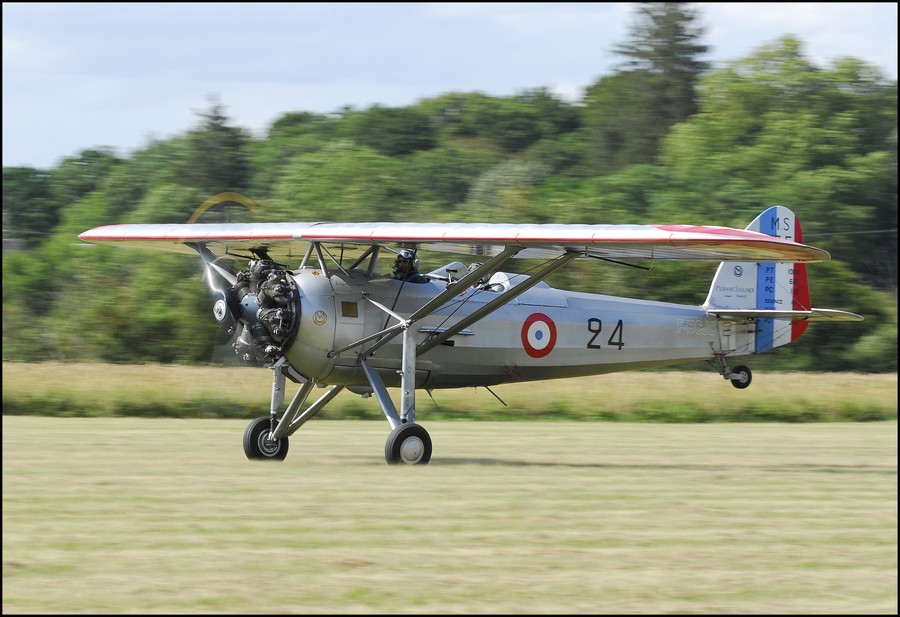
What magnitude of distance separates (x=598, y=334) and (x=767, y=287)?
3.54 metres

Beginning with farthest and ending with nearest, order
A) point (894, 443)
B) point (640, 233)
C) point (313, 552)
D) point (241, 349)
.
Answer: point (894, 443) < point (241, 349) < point (640, 233) < point (313, 552)

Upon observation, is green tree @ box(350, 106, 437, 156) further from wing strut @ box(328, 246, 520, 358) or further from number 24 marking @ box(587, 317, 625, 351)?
wing strut @ box(328, 246, 520, 358)

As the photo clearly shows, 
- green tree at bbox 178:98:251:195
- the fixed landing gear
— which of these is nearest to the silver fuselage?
the fixed landing gear

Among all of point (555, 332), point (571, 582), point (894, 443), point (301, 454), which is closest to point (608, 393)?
point (894, 443)

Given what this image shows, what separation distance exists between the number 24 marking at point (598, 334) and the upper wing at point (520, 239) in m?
1.30

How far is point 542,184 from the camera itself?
129 feet

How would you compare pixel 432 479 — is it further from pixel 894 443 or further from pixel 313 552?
pixel 894 443

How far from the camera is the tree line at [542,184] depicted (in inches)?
1009

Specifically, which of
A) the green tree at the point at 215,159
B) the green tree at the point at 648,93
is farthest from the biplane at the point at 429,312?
the green tree at the point at 648,93

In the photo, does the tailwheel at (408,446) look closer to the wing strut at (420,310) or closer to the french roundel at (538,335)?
the wing strut at (420,310)

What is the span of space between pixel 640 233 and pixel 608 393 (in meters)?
11.4

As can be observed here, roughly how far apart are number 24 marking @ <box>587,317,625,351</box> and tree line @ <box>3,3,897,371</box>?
4747mm

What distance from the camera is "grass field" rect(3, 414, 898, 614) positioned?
6.20 meters

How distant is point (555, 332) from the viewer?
14227 mm
